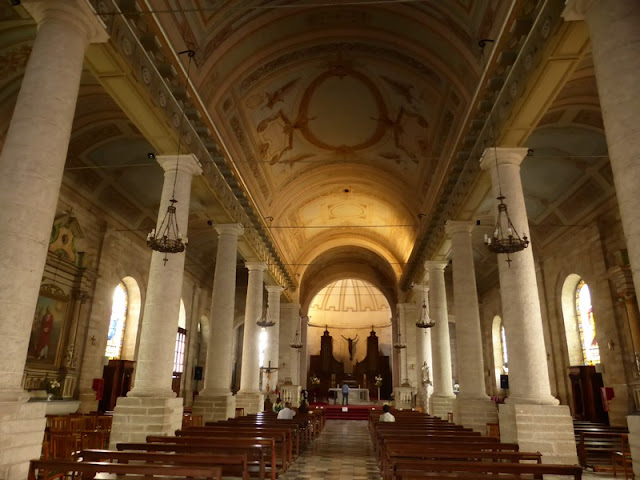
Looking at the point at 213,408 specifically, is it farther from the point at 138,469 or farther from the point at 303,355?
the point at 303,355

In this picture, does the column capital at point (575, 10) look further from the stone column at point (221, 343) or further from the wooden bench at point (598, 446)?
the stone column at point (221, 343)

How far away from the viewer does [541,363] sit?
23.9 feet

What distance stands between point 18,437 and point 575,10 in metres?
7.21

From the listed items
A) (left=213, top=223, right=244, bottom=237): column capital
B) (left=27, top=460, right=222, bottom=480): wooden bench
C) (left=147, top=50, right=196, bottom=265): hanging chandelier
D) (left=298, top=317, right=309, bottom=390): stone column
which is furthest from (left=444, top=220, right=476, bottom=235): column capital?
(left=298, top=317, right=309, bottom=390): stone column

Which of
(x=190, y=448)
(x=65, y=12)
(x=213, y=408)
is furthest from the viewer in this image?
(x=213, y=408)

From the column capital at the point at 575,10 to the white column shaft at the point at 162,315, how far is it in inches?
248

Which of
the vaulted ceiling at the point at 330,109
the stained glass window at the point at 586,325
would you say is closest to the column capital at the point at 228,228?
the vaulted ceiling at the point at 330,109

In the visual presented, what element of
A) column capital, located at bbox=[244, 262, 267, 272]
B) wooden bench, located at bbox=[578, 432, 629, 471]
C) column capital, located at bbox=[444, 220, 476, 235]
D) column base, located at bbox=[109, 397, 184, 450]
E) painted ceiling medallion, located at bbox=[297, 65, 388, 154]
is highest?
painted ceiling medallion, located at bbox=[297, 65, 388, 154]

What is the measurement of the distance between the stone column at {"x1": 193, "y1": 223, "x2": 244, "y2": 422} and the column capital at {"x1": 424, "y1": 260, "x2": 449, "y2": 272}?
671 cm

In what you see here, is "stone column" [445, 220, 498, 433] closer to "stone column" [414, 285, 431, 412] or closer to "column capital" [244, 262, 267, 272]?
"column capital" [244, 262, 267, 272]

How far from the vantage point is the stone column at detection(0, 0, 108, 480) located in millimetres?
4320

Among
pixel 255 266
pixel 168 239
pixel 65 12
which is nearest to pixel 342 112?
pixel 255 266

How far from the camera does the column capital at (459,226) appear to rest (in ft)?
39.7

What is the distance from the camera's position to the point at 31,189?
186 inches
